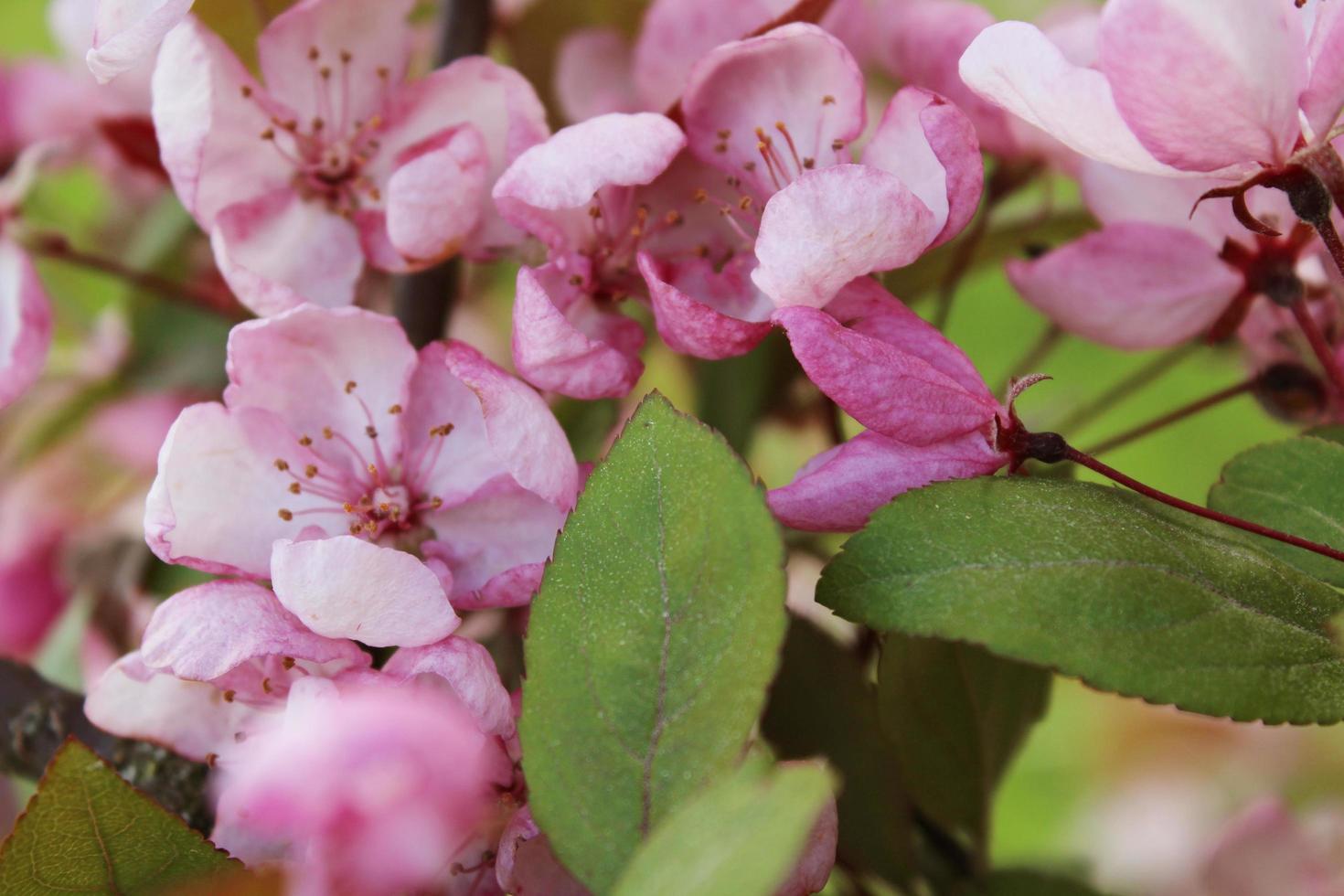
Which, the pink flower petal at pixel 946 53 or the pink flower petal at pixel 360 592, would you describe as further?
the pink flower petal at pixel 946 53

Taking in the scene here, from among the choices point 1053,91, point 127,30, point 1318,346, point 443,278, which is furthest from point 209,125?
point 1318,346

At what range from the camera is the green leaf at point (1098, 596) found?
304 mm

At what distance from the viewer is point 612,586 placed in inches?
12.6

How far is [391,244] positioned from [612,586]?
0.59 feet

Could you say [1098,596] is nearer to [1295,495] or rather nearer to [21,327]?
[1295,495]

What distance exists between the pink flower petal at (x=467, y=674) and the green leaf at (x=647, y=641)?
0.02 metres

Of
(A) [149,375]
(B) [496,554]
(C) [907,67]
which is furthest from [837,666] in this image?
(A) [149,375]

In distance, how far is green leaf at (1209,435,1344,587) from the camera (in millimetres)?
359

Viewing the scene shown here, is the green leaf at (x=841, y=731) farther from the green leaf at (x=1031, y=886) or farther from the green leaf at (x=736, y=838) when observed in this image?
the green leaf at (x=736, y=838)

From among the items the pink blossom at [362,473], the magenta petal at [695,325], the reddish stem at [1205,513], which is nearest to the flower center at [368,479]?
the pink blossom at [362,473]

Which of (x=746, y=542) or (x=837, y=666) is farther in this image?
(x=837, y=666)

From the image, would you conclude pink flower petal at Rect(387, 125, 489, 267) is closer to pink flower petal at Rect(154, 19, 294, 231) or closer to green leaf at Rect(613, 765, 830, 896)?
pink flower petal at Rect(154, 19, 294, 231)

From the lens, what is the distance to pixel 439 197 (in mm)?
403

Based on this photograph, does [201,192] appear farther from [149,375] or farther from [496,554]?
[149,375]
